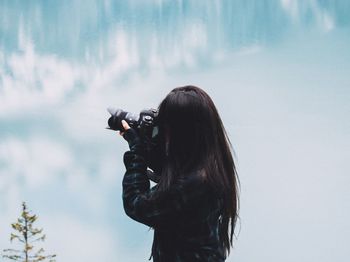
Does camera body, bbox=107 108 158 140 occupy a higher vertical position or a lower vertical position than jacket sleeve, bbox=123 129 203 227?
higher

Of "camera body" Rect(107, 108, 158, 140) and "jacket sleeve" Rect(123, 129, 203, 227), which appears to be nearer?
"jacket sleeve" Rect(123, 129, 203, 227)

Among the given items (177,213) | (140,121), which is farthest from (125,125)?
(177,213)

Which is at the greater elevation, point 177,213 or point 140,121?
point 140,121

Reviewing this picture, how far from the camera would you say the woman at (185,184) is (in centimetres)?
346

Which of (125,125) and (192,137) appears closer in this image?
(192,137)

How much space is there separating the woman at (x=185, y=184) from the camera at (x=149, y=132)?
0.44 feet

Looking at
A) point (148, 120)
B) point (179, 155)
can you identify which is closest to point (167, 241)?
point (179, 155)

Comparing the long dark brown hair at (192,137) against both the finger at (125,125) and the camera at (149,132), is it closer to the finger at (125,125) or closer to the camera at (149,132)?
the camera at (149,132)

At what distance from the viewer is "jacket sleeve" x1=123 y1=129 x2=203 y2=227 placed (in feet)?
11.3

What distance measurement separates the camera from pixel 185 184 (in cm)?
345

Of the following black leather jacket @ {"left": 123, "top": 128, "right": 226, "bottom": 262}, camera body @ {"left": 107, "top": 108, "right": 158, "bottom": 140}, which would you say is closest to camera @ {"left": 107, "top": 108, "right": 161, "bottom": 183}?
camera body @ {"left": 107, "top": 108, "right": 158, "bottom": 140}

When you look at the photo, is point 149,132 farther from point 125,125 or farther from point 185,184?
point 185,184

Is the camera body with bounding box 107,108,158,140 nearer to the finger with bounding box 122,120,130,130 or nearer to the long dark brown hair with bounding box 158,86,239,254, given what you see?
the finger with bounding box 122,120,130,130

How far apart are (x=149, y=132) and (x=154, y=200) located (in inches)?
17.9
